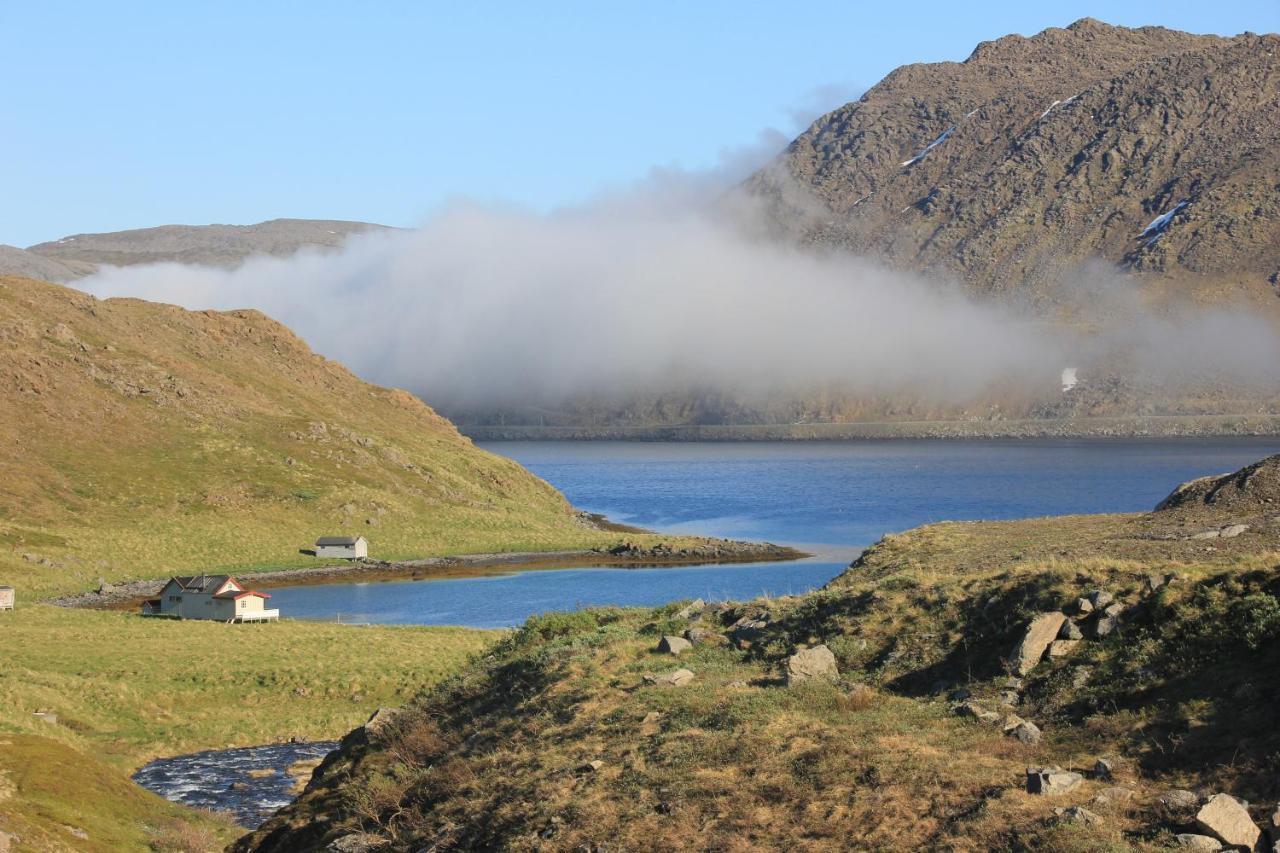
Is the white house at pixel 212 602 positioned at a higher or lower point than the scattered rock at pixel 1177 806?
lower

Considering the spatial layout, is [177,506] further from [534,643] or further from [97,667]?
[534,643]

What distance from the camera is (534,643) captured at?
32062 millimetres

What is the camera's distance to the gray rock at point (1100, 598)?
2252 cm

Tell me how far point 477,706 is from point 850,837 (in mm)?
12134

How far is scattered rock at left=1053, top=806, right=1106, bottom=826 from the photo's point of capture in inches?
620

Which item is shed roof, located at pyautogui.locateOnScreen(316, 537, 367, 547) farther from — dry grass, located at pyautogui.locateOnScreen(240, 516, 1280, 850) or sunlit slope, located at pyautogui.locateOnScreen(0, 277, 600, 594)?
dry grass, located at pyautogui.locateOnScreen(240, 516, 1280, 850)

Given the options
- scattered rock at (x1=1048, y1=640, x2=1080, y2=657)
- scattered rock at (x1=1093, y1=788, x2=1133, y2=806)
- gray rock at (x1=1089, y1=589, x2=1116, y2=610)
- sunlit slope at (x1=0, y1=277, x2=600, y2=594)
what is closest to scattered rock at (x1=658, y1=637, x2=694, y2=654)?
scattered rock at (x1=1048, y1=640, x2=1080, y2=657)

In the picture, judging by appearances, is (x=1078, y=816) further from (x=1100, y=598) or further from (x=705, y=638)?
(x=705, y=638)

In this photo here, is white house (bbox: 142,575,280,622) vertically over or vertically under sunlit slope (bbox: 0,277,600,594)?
under

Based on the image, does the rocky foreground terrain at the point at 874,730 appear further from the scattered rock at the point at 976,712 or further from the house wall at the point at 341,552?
the house wall at the point at 341,552

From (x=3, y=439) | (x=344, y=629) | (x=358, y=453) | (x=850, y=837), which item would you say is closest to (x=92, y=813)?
(x=850, y=837)

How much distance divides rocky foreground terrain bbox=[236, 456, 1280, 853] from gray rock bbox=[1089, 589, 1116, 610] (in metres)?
0.06

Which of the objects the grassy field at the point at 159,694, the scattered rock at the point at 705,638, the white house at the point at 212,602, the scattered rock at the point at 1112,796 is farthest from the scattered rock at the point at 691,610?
the white house at the point at 212,602

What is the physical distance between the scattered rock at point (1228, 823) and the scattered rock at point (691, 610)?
54.8ft
